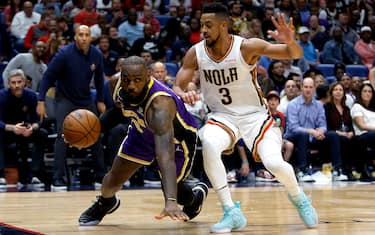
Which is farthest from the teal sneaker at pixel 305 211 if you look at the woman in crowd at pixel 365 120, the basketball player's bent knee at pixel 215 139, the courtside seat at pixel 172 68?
the courtside seat at pixel 172 68

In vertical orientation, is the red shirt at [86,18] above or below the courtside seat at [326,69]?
above

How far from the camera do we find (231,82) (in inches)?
229

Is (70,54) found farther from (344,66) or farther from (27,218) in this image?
(344,66)

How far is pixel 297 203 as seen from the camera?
18.6 ft

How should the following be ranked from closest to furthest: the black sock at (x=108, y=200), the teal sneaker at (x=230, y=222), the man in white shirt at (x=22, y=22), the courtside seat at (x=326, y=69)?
the teal sneaker at (x=230, y=222), the black sock at (x=108, y=200), the man in white shirt at (x=22, y=22), the courtside seat at (x=326, y=69)

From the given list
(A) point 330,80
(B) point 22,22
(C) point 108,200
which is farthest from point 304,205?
(B) point 22,22

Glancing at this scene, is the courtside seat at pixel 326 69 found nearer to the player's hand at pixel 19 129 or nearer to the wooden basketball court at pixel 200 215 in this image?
the wooden basketball court at pixel 200 215

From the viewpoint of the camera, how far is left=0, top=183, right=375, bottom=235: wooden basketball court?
5.58 meters

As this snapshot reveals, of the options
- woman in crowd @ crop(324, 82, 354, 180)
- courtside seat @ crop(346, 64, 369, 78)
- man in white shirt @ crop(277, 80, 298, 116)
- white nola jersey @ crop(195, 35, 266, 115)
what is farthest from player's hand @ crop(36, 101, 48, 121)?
courtside seat @ crop(346, 64, 369, 78)

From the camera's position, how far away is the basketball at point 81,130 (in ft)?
23.7

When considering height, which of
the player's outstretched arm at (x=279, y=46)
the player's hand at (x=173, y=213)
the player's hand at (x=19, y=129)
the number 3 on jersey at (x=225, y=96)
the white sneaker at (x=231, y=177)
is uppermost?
the player's outstretched arm at (x=279, y=46)

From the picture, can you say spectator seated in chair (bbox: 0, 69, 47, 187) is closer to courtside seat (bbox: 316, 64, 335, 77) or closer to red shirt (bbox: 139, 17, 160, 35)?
red shirt (bbox: 139, 17, 160, 35)

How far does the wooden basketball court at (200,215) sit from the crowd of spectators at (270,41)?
4.91ft

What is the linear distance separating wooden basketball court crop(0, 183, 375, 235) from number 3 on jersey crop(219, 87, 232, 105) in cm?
90
